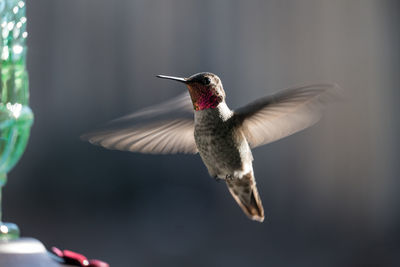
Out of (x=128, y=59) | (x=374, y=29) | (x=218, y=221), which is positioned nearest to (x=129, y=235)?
(x=218, y=221)

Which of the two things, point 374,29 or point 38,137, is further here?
point 374,29

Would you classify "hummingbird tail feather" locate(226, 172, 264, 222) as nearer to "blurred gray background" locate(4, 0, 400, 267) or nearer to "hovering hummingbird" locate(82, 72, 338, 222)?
"hovering hummingbird" locate(82, 72, 338, 222)

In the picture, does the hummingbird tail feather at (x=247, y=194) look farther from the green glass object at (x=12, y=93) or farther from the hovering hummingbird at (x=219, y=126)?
the green glass object at (x=12, y=93)

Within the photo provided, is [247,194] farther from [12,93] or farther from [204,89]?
[12,93]

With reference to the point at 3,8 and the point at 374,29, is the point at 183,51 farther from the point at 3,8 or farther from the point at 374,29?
the point at 3,8

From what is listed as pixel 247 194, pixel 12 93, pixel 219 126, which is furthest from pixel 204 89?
pixel 12 93

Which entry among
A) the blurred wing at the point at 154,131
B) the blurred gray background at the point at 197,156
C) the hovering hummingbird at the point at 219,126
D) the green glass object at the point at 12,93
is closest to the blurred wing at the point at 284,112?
the hovering hummingbird at the point at 219,126
